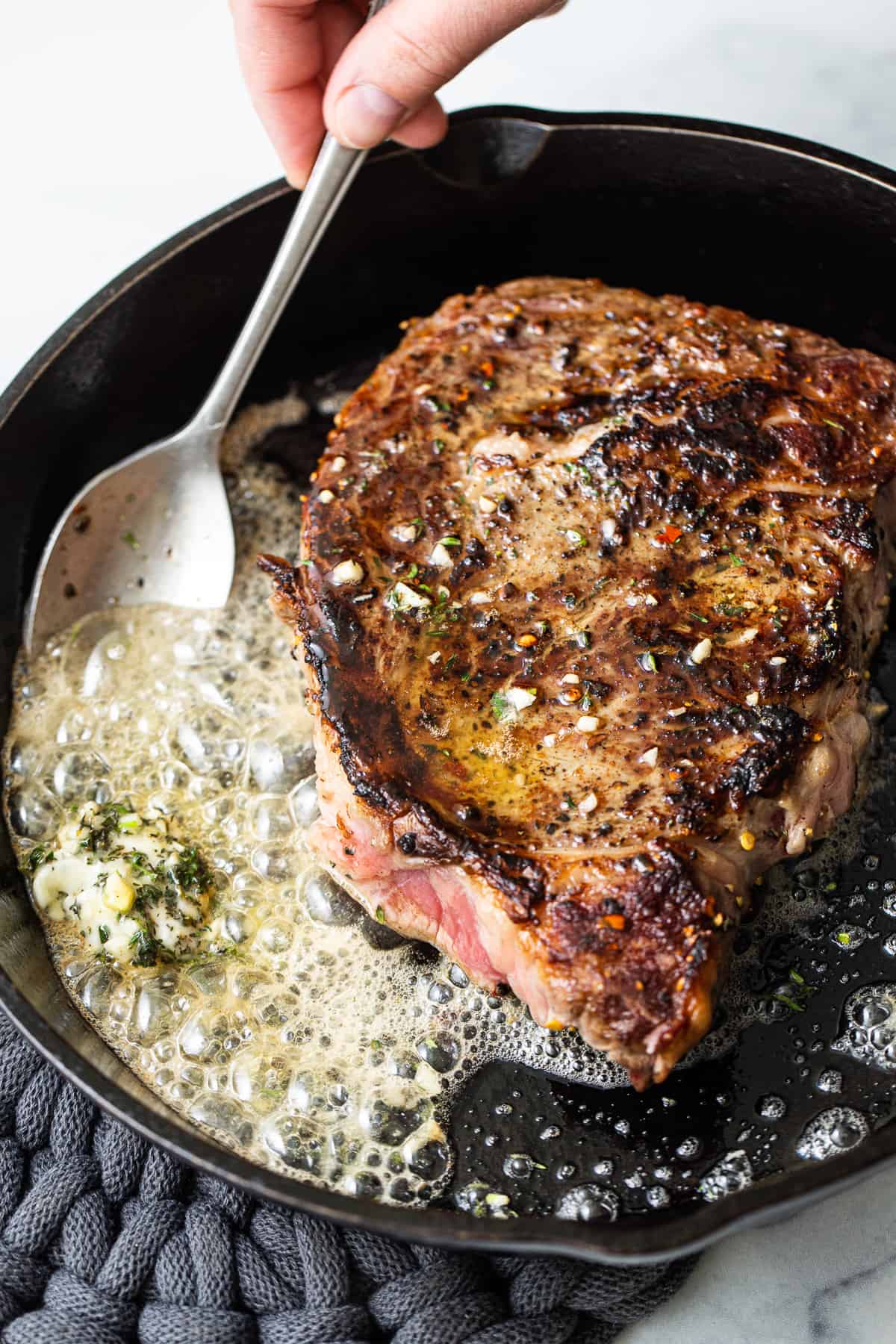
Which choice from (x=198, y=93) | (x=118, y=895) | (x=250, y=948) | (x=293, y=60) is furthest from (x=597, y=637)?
(x=198, y=93)

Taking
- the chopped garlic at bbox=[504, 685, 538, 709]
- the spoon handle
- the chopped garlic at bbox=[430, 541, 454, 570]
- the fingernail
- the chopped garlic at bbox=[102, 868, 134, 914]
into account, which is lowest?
the chopped garlic at bbox=[102, 868, 134, 914]

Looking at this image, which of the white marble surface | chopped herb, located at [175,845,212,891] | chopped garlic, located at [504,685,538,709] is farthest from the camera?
the white marble surface

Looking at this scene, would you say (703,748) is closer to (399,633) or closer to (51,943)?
(399,633)

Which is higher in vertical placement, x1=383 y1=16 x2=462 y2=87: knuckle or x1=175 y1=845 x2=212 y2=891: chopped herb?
x1=383 y1=16 x2=462 y2=87: knuckle

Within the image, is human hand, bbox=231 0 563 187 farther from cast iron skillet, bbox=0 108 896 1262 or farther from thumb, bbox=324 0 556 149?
cast iron skillet, bbox=0 108 896 1262

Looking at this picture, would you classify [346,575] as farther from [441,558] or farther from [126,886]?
[126,886]

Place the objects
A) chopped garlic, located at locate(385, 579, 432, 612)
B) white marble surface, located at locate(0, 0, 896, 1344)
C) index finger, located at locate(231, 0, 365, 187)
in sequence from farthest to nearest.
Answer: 1. white marble surface, located at locate(0, 0, 896, 1344)
2. index finger, located at locate(231, 0, 365, 187)
3. chopped garlic, located at locate(385, 579, 432, 612)

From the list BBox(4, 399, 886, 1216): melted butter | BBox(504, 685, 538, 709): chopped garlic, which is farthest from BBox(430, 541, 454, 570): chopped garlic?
BBox(4, 399, 886, 1216): melted butter

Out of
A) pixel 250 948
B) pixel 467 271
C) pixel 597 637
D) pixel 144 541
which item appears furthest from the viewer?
pixel 467 271
